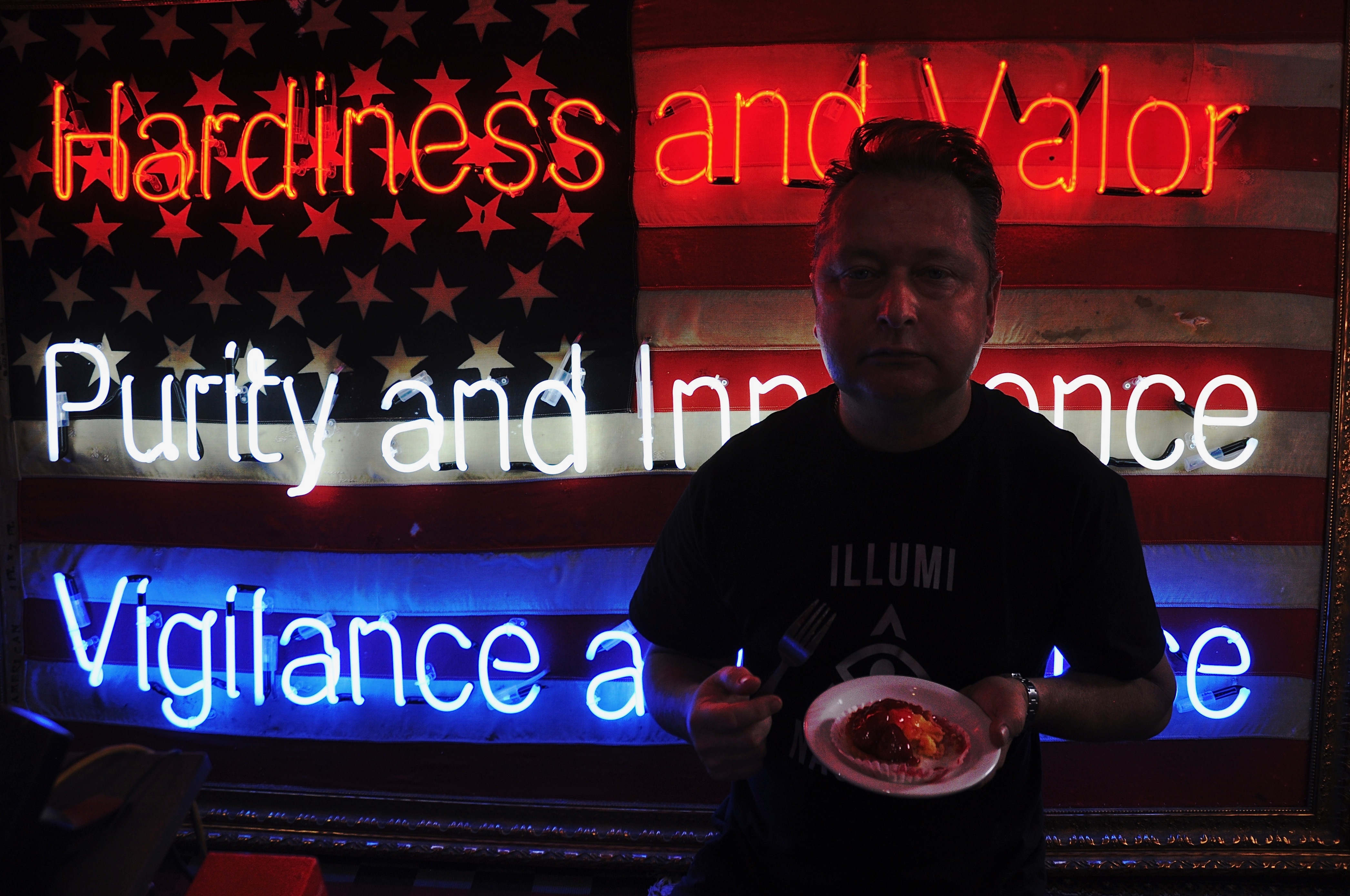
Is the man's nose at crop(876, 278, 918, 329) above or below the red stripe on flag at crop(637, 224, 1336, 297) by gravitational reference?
below

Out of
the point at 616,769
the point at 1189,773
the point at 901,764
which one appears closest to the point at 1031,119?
the point at 901,764

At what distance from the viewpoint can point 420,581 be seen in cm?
245

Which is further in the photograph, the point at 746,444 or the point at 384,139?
the point at 384,139

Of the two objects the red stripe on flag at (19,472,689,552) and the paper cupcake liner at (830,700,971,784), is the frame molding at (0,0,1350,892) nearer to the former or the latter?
the red stripe on flag at (19,472,689,552)

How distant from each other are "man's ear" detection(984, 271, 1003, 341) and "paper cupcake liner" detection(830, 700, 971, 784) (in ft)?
2.33

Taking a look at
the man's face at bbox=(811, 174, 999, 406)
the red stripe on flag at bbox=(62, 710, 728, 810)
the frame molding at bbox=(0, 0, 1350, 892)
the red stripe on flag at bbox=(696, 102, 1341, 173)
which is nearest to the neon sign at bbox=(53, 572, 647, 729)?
the red stripe on flag at bbox=(62, 710, 728, 810)

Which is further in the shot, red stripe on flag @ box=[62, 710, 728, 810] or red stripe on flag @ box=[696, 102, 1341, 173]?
red stripe on flag @ box=[62, 710, 728, 810]

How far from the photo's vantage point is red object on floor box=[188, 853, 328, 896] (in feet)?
3.69

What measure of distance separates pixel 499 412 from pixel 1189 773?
9.00ft

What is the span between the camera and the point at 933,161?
3.90ft

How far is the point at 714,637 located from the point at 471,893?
1.67m

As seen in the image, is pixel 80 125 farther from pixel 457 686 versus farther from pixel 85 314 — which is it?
pixel 457 686

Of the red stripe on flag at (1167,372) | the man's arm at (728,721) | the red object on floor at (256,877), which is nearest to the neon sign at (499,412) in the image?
the red stripe on flag at (1167,372)

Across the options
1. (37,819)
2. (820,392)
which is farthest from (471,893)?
(820,392)
